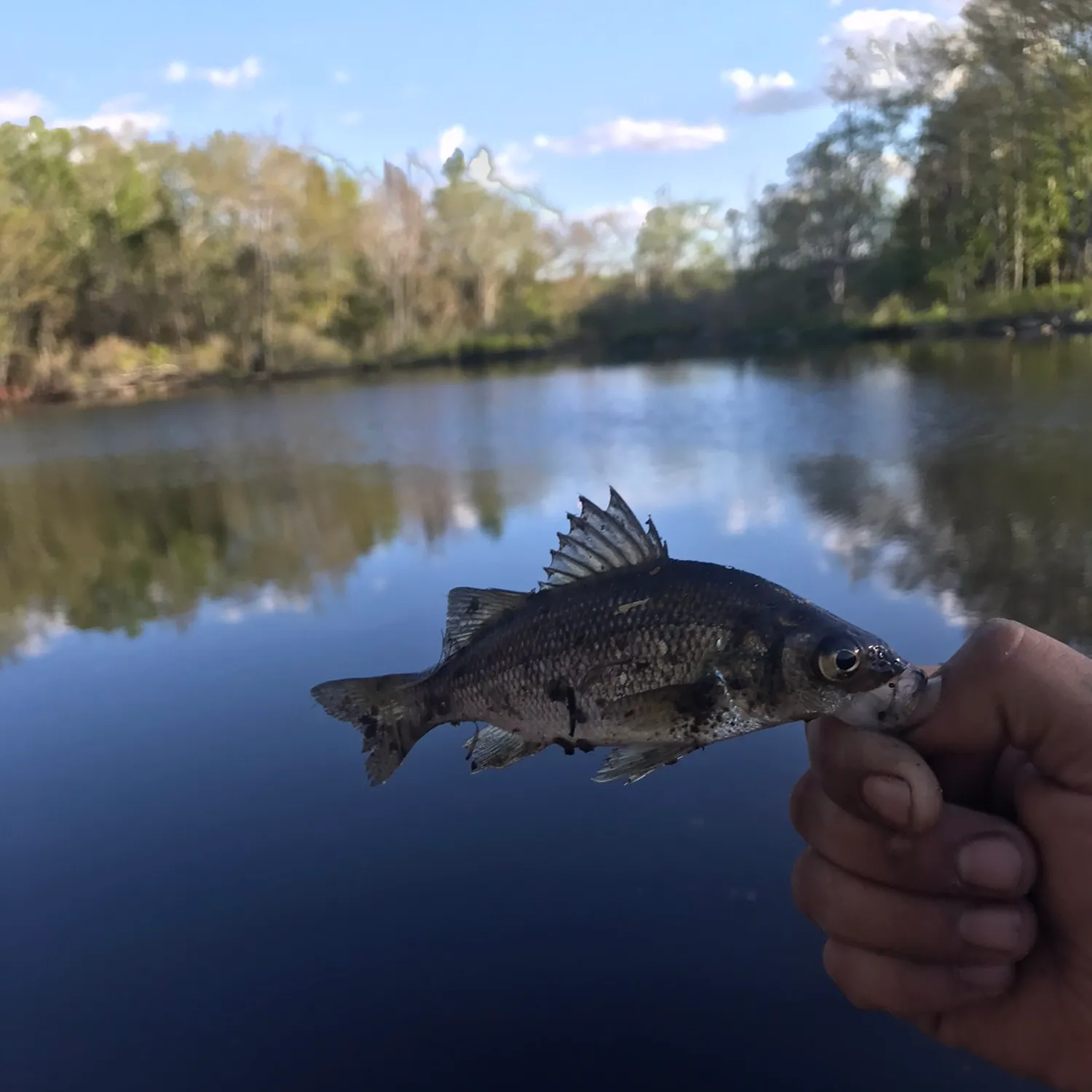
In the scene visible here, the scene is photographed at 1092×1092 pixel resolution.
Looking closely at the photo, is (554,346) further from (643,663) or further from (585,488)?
(643,663)

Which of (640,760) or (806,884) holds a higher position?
(640,760)

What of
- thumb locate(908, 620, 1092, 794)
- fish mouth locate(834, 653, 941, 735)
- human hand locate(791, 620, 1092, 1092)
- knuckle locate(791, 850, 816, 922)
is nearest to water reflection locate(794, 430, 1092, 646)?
human hand locate(791, 620, 1092, 1092)

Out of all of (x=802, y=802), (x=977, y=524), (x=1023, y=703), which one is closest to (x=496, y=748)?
(x=802, y=802)

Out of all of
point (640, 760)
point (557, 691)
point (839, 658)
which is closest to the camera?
point (839, 658)

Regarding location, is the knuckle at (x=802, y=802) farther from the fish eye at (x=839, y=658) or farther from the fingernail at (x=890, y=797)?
the fish eye at (x=839, y=658)

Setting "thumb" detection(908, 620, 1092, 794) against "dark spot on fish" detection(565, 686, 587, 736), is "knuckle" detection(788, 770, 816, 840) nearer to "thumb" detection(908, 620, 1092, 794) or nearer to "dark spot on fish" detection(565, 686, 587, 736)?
"thumb" detection(908, 620, 1092, 794)

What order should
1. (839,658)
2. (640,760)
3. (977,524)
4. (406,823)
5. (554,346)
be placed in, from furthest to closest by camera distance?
(554,346) < (977,524) < (406,823) < (640,760) < (839,658)

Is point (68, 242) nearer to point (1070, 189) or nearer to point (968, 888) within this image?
point (1070, 189)
